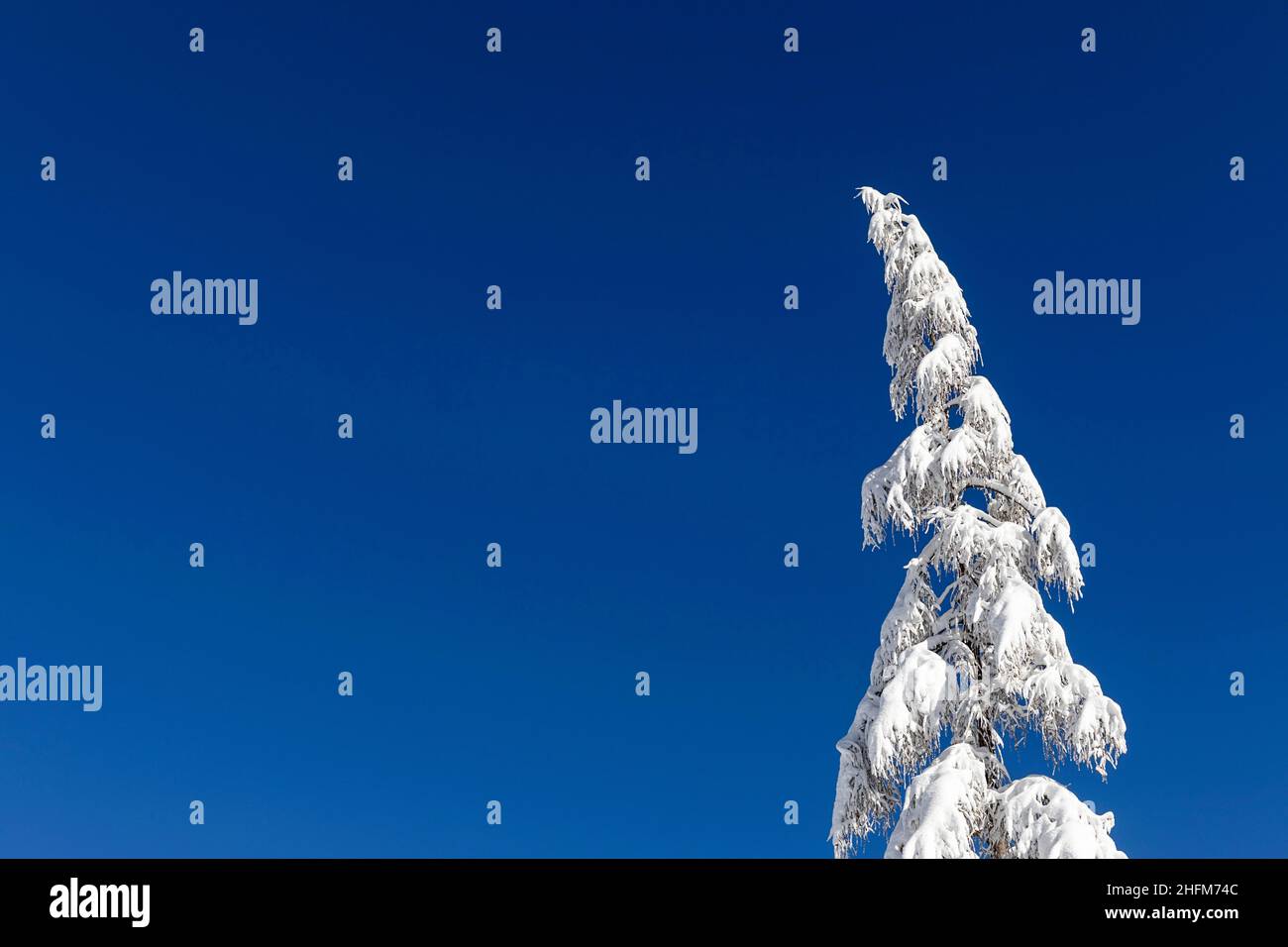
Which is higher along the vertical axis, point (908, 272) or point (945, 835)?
point (908, 272)

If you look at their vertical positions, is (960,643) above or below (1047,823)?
above

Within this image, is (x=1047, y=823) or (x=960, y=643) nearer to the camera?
(x=1047, y=823)

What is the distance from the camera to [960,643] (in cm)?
1178

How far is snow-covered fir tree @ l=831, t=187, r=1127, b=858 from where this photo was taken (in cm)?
1070

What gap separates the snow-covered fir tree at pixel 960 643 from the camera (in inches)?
421
